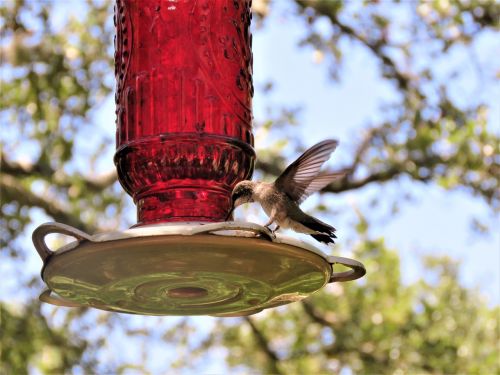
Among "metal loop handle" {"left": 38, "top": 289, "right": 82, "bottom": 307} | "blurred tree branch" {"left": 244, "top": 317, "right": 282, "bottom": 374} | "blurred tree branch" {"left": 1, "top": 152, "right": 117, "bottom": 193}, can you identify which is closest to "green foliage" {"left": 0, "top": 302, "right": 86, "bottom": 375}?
"blurred tree branch" {"left": 1, "top": 152, "right": 117, "bottom": 193}

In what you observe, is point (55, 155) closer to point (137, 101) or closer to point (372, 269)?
point (372, 269)

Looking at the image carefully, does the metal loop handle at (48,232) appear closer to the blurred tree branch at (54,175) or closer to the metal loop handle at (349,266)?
the metal loop handle at (349,266)

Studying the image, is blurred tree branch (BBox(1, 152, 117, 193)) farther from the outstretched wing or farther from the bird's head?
the bird's head

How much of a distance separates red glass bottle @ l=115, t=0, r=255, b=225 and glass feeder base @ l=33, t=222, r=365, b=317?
226 millimetres

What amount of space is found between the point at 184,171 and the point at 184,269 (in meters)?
0.49

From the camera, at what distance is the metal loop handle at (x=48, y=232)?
2.35m

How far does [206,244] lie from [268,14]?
4.95 meters

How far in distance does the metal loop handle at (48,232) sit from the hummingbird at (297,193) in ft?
2.16

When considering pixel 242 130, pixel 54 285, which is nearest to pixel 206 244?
pixel 54 285

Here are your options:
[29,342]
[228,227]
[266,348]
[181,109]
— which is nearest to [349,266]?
[228,227]

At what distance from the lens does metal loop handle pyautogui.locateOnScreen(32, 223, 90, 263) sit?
2354 millimetres

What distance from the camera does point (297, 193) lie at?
10.6 feet

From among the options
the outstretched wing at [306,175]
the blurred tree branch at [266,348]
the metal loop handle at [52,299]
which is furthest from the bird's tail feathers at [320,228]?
the blurred tree branch at [266,348]

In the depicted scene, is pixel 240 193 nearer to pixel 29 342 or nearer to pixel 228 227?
pixel 228 227
